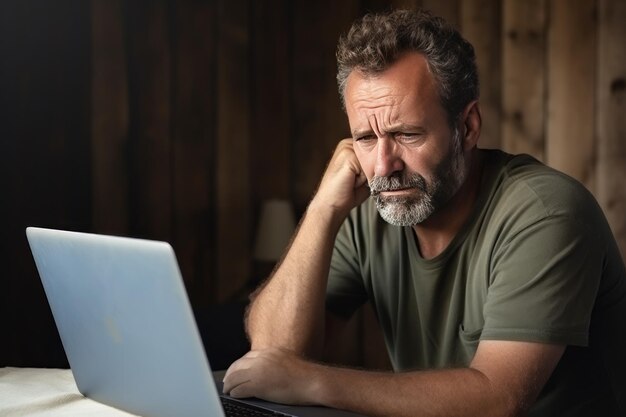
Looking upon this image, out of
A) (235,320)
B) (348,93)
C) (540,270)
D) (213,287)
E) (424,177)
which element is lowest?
(213,287)

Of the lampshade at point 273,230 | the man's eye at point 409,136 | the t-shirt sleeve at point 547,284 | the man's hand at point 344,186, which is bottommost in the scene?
the lampshade at point 273,230

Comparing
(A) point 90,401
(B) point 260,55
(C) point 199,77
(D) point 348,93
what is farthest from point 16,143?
(A) point 90,401

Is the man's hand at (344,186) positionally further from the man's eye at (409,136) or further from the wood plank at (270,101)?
the wood plank at (270,101)

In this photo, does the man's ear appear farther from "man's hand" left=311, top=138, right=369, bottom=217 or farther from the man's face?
"man's hand" left=311, top=138, right=369, bottom=217

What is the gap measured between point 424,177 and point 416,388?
464mm

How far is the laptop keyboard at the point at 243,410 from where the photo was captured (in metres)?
1.41

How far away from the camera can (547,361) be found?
5.11 feet

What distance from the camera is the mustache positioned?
1802 mm

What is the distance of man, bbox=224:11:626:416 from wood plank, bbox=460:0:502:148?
1.57 meters

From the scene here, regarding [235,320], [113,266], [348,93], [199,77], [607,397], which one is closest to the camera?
[113,266]

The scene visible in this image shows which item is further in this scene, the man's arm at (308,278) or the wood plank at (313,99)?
the wood plank at (313,99)

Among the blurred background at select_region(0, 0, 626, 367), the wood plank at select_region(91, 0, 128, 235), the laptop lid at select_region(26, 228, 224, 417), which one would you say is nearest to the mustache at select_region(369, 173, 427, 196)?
the laptop lid at select_region(26, 228, 224, 417)

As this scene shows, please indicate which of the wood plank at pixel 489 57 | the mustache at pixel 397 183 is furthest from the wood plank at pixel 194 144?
the mustache at pixel 397 183

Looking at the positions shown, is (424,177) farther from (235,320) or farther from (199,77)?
(199,77)
